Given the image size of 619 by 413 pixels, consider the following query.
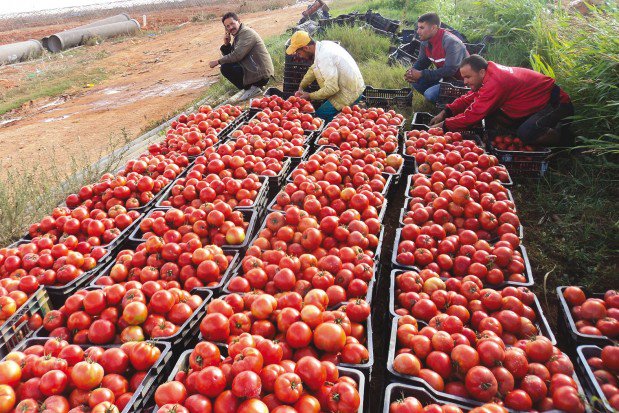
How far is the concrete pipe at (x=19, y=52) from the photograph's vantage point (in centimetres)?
1862

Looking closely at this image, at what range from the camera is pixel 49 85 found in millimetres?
13688

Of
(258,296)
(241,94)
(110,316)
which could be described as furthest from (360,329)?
(241,94)

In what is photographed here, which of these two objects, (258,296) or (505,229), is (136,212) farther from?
(505,229)

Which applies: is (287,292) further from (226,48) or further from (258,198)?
(226,48)

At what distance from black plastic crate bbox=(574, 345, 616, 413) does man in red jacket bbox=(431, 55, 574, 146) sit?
314 cm

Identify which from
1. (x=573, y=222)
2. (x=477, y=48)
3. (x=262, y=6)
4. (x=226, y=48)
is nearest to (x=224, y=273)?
(x=573, y=222)

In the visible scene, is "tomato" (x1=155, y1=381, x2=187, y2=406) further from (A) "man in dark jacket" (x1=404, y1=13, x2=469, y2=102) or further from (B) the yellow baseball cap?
(A) "man in dark jacket" (x1=404, y1=13, x2=469, y2=102)

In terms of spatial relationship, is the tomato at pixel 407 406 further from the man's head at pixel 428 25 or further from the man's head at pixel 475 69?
the man's head at pixel 428 25

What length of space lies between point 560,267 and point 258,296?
2874mm

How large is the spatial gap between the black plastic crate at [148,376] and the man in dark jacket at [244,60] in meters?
6.33

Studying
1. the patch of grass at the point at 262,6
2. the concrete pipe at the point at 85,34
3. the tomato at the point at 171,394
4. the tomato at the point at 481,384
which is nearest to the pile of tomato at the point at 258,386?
the tomato at the point at 171,394

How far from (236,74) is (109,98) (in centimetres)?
493

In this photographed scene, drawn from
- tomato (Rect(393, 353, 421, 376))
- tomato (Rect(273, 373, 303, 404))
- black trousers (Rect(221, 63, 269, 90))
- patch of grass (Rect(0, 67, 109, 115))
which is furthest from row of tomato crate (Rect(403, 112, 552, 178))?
patch of grass (Rect(0, 67, 109, 115))

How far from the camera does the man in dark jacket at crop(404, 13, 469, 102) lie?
22.0ft
